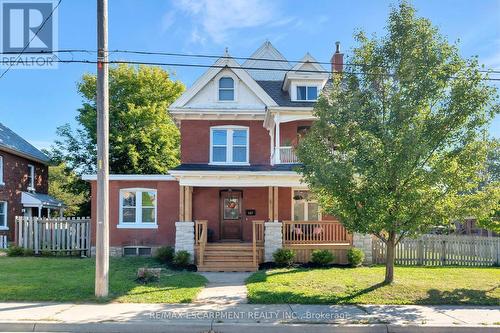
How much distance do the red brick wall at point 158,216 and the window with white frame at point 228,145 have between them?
2197mm

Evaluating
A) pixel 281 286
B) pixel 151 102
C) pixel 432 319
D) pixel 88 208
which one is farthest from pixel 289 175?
pixel 88 208

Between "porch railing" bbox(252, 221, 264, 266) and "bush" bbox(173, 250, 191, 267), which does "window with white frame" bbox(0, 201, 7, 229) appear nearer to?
"bush" bbox(173, 250, 191, 267)

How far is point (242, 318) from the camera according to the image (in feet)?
26.6

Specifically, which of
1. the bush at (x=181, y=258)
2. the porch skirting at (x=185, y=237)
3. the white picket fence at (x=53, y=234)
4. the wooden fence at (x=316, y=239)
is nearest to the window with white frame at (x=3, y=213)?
the white picket fence at (x=53, y=234)

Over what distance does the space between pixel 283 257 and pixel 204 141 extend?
6.35 metres

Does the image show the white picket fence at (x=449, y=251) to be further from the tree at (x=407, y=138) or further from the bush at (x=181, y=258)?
the bush at (x=181, y=258)

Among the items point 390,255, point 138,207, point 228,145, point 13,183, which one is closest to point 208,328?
point 390,255

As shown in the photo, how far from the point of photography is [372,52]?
36.8 feet

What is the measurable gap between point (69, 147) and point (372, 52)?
84.2 ft

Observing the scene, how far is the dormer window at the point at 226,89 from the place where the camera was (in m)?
18.4

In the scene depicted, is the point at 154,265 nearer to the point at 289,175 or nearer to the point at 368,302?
the point at 289,175

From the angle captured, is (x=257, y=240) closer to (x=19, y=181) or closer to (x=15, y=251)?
(x=15, y=251)

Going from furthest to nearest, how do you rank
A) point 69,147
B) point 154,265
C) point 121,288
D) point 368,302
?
point 69,147 → point 154,265 → point 121,288 → point 368,302

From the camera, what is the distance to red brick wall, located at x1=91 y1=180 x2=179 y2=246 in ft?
58.8
